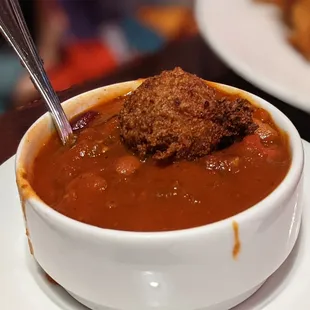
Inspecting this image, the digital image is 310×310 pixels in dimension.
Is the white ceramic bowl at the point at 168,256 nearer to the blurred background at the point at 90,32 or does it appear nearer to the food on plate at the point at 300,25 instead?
the food on plate at the point at 300,25

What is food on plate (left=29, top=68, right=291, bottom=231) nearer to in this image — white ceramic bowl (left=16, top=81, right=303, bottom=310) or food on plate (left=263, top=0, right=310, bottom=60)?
white ceramic bowl (left=16, top=81, right=303, bottom=310)

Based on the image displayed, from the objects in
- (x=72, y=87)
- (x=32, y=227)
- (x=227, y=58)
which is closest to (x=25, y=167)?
(x=32, y=227)

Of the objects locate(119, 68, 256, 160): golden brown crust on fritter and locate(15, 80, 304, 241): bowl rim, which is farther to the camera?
locate(119, 68, 256, 160): golden brown crust on fritter

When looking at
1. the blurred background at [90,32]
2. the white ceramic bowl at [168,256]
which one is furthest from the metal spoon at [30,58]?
the blurred background at [90,32]

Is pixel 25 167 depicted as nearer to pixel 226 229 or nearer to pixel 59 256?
pixel 59 256

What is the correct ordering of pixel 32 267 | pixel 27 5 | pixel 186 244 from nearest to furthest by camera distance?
1. pixel 186 244
2. pixel 32 267
3. pixel 27 5

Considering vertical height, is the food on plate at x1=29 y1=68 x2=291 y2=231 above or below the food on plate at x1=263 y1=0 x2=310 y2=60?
above

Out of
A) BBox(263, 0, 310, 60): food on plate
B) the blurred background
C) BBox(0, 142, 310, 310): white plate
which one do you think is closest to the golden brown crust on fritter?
BBox(0, 142, 310, 310): white plate
